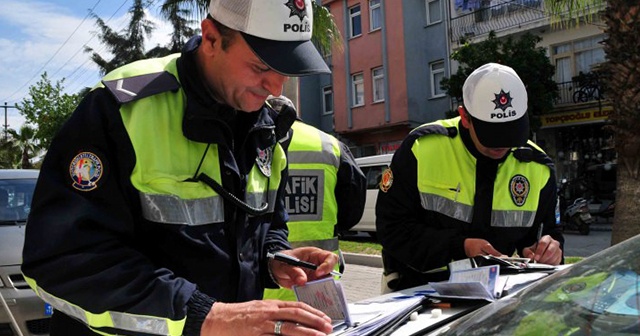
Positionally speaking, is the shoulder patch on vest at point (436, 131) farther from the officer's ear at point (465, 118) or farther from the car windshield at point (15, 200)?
the car windshield at point (15, 200)

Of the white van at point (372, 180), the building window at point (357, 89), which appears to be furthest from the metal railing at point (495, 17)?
the white van at point (372, 180)

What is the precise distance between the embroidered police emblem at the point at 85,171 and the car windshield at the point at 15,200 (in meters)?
4.53

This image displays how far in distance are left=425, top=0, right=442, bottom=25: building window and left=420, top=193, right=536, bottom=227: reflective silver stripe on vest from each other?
18.8m

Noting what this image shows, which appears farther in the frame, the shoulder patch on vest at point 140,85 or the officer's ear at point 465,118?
the officer's ear at point 465,118

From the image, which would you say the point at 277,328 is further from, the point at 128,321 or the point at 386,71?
the point at 386,71

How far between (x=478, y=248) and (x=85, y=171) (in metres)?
1.55

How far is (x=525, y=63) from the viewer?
1567 cm

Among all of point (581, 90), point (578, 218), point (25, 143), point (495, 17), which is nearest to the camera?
point (578, 218)

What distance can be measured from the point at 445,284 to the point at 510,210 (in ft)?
2.44

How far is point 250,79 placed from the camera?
1532 millimetres

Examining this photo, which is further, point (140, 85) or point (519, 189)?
point (519, 189)

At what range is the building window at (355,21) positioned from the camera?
2253 centimetres

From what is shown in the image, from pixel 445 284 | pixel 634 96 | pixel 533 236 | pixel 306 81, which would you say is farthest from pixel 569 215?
pixel 306 81

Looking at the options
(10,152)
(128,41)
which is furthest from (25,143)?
(128,41)
